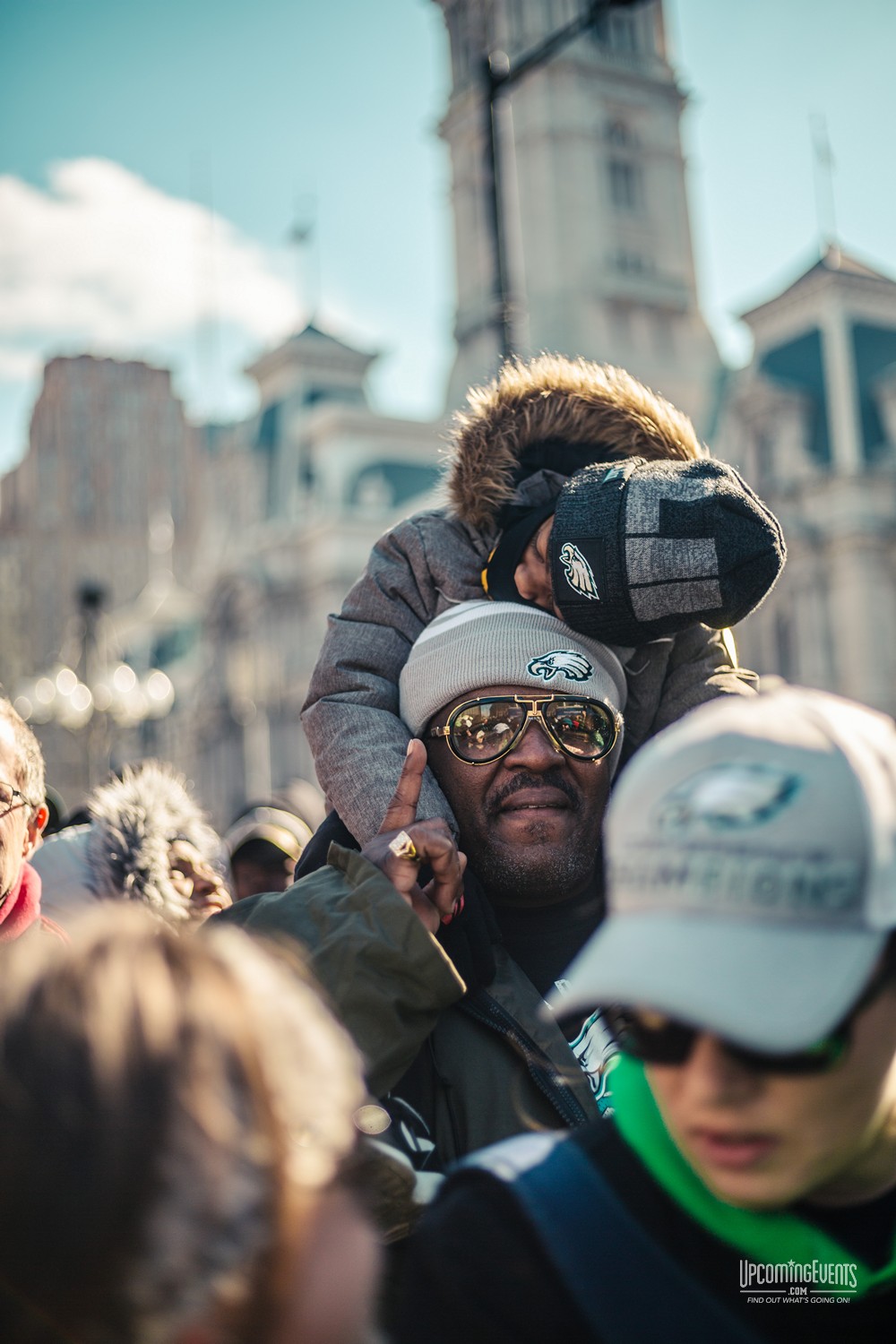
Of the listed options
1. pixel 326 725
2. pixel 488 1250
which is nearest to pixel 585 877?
pixel 326 725

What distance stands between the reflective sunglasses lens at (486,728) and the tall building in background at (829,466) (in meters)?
27.4

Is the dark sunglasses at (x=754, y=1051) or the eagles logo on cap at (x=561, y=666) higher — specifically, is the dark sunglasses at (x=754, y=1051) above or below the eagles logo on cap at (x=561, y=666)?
below

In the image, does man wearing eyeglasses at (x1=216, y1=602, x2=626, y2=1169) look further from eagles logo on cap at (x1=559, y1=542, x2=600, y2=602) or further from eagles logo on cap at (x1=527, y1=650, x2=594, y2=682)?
eagles logo on cap at (x1=559, y1=542, x2=600, y2=602)

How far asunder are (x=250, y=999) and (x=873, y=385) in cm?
3160

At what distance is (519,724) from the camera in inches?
97.3

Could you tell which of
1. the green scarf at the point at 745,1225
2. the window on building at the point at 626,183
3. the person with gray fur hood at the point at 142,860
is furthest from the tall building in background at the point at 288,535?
the green scarf at the point at 745,1225

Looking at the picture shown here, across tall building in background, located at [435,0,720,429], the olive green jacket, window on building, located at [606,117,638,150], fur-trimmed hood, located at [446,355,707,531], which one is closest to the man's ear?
the olive green jacket

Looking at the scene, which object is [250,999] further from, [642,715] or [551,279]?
[551,279]

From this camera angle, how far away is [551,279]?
3653 centimetres

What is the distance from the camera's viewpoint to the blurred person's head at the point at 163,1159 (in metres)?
0.97

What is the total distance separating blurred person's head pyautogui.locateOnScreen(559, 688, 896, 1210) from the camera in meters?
1.17

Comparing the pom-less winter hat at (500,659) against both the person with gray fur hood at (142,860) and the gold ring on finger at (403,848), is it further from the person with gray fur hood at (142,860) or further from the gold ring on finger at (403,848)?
the person with gray fur hood at (142,860)

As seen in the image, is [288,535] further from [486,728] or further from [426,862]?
[426,862]

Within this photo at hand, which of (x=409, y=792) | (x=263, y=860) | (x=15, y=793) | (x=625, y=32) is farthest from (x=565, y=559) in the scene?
(x=625, y=32)
